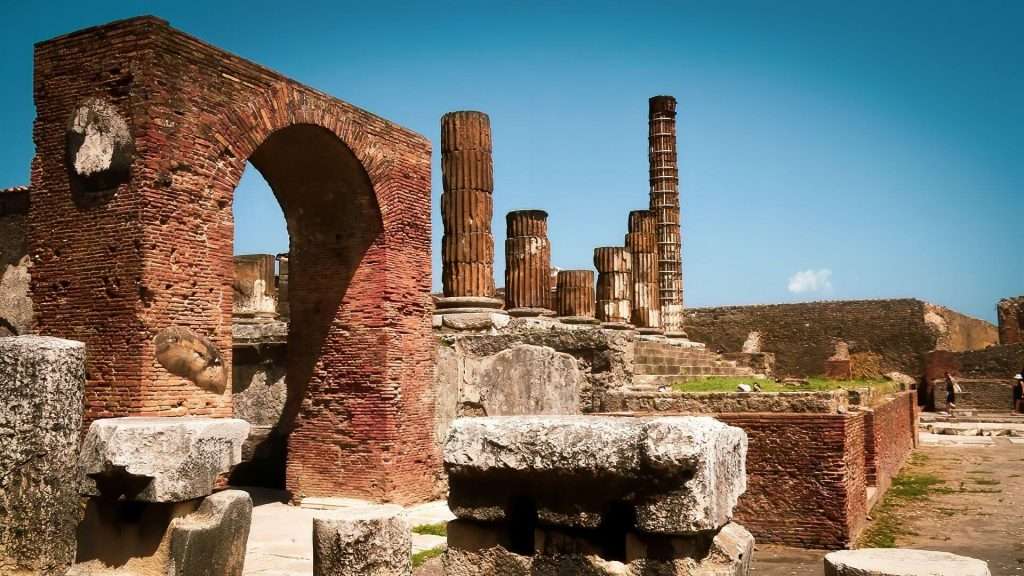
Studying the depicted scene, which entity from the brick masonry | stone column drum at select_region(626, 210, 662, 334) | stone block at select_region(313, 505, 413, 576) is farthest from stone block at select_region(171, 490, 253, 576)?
stone column drum at select_region(626, 210, 662, 334)

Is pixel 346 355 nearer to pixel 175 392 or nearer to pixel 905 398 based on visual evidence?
pixel 175 392

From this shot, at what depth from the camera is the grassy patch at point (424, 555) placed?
7.34m

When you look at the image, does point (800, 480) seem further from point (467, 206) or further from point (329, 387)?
point (467, 206)

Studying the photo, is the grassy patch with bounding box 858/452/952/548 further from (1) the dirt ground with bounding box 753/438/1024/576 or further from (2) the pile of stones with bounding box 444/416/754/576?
(2) the pile of stones with bounding box 444/416/754/576

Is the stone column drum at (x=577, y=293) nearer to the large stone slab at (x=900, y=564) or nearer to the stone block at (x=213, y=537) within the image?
the stone block at (x=213, y=537)

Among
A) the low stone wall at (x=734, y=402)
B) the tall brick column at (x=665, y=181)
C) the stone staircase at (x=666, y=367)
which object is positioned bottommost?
the low stone wall at (x=734, y=402)

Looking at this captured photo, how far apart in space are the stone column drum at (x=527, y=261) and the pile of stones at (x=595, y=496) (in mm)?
10874

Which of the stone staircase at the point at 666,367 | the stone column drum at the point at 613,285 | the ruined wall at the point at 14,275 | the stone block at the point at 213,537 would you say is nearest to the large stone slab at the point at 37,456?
the stone block at the point at 213,537

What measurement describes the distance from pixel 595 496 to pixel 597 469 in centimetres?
15

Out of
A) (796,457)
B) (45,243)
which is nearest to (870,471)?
(796,457)

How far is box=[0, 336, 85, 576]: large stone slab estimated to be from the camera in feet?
18.1

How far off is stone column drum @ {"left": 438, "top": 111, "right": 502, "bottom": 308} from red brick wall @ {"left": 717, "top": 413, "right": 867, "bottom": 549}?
573 cm

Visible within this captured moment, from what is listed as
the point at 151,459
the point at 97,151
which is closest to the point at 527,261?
the point at 97,151

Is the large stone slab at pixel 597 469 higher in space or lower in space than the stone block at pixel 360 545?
higher
